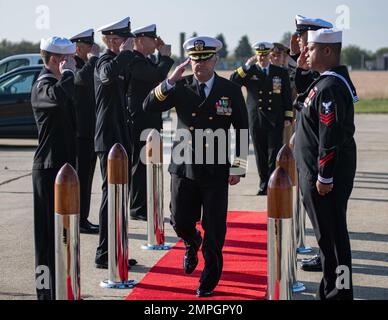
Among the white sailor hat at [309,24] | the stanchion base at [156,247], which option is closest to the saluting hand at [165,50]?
the white sailor hat at [309,24]

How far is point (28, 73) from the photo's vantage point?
2038cm

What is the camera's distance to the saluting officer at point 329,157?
22.0ft

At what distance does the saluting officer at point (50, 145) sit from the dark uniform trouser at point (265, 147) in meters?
6.08

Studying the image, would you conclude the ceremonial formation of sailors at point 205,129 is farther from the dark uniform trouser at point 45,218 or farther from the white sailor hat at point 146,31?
the white sailor hat at point 146,31

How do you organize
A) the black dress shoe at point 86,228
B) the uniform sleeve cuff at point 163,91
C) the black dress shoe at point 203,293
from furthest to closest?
the black dress shoe at point 86,228
the uniform sleeve cuff at point 163,91
the black dress shoe at point 203,293

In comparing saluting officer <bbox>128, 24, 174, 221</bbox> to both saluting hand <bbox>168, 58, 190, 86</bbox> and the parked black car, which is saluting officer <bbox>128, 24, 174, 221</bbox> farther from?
the parked black car

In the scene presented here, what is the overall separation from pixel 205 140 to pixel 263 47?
5.74 meters

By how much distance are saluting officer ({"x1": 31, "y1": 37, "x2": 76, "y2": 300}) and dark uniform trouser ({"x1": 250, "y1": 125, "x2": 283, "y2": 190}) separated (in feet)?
19.9

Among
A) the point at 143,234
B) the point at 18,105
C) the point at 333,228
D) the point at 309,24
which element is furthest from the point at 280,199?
the point at 18,105

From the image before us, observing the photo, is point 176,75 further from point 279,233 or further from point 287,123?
point 287,123

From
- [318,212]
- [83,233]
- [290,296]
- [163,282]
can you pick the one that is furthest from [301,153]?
[83,233]

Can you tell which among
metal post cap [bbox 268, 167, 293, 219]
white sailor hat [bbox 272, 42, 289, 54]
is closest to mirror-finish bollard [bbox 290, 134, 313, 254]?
metal post cap [bbox 268, 167, 293, 219]

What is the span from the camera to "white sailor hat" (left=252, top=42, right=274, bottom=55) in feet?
42.8

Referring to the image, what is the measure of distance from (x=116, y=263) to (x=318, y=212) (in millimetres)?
1957
